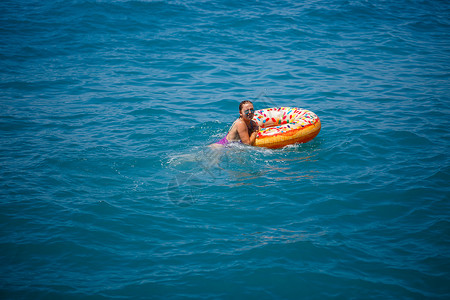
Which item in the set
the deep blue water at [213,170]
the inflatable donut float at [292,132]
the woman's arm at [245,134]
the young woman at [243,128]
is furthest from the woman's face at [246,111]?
the deep blue water at [213,170]

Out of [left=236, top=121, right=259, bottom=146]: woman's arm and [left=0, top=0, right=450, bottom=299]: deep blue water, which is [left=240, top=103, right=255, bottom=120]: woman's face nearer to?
[left=236, top=121, right=259, bottom=146]: woman's arm

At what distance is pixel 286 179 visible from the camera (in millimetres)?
6367

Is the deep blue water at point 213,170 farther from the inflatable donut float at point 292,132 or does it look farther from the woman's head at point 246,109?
the woman's head at point 246,109

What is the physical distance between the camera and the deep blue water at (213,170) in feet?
14.5

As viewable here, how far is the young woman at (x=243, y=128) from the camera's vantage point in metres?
7.15

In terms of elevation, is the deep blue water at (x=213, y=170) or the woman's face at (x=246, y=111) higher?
the woman's face at (x=246, y=111)

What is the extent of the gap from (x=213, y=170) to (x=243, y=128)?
103 cm

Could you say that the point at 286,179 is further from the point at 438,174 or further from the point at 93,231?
the point at 93,231

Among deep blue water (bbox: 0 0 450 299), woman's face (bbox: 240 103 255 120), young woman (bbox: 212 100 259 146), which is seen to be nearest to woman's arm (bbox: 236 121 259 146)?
young woman (bbox: 212 100 259 146)

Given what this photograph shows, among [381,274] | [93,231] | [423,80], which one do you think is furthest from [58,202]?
[423,80]

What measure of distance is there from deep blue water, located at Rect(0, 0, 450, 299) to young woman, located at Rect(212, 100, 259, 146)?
1.16ft

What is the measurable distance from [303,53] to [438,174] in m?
7.96

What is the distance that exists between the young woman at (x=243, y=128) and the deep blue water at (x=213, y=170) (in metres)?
0.35

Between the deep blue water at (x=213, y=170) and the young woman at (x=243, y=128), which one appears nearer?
the deep blue water at (x=213, y=170)
